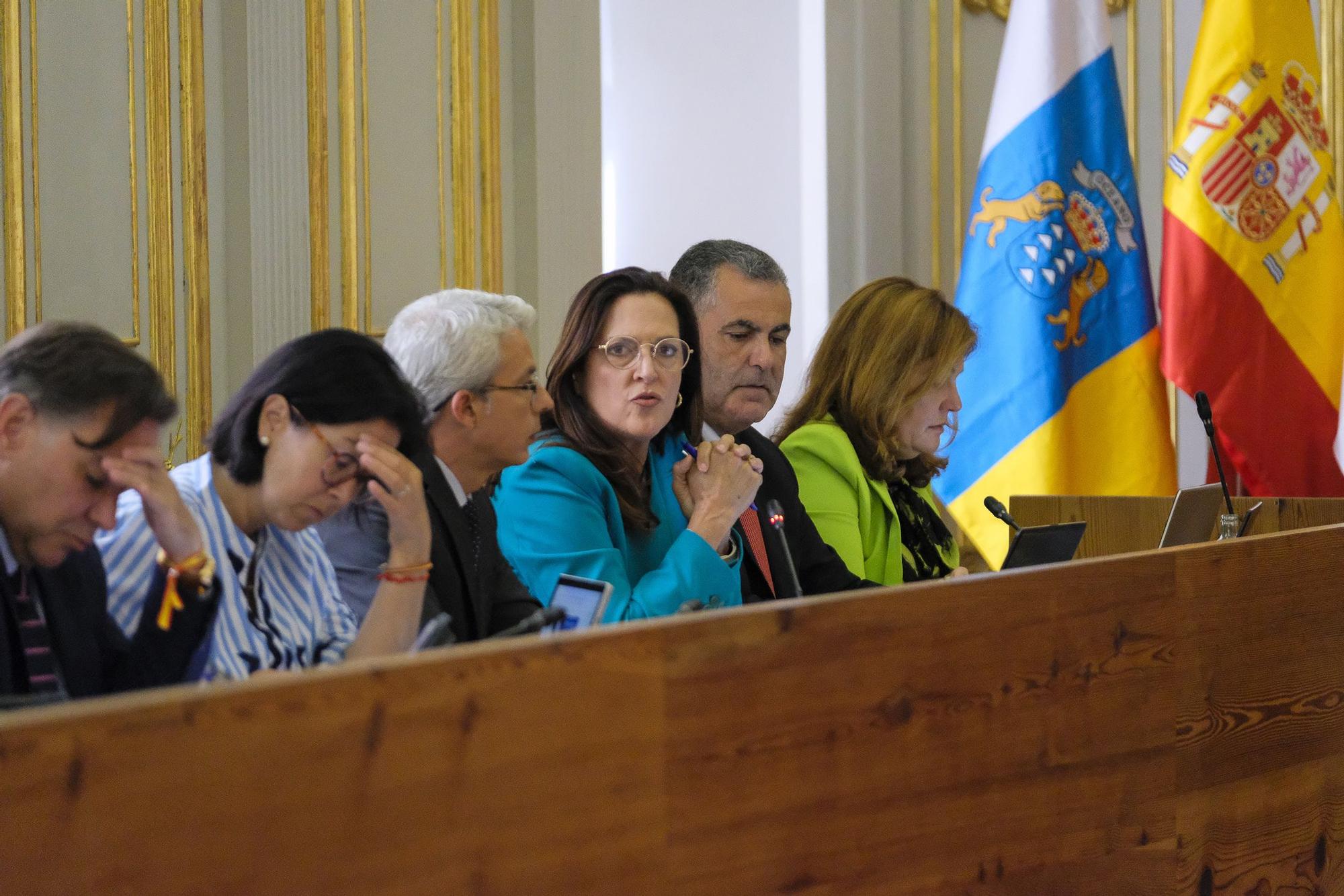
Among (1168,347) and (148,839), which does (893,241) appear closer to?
(1168,347)

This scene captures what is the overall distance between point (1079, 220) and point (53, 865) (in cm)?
420

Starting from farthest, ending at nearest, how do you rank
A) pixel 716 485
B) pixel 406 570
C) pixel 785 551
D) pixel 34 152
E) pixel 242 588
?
pixel 34 152
pixel 716 485
pixel 785 551
pixel 406 570
pixel 242 588

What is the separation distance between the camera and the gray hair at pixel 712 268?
312 cm

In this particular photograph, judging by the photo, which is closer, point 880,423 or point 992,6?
point 880,423

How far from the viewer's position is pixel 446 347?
2426 mm

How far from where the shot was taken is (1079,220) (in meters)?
4.62

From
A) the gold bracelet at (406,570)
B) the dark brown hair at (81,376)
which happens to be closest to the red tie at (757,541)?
the gold bracelet at (406,570)

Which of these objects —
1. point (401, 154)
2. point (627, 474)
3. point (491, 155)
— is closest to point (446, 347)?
point (627, 474)

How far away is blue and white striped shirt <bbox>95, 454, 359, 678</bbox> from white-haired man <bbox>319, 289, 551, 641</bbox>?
0.26m

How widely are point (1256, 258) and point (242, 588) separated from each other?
3718 millimetres

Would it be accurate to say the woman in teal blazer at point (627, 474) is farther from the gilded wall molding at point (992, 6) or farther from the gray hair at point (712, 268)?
the gilded wall molding at point (992, 6)

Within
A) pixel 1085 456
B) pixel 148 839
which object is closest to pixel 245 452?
pixel 148 839

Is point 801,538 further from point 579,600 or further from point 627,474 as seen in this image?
point 579,600

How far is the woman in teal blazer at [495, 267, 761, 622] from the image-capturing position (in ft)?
7.64
